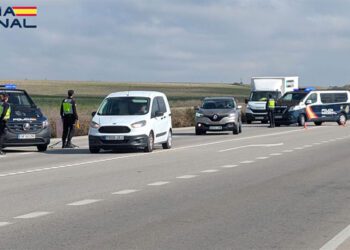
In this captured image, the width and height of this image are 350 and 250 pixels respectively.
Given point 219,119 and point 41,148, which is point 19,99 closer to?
point 41,148

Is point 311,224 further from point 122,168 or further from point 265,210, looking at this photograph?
point 122,168

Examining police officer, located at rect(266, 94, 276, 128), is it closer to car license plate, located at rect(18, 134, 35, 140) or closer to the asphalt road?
the asphalt road

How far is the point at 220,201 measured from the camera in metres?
14.0

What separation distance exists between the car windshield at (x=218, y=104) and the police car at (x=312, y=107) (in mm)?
10435

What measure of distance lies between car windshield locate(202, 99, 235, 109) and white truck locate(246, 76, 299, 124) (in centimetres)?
1349

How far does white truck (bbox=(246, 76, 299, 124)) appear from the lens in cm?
5404

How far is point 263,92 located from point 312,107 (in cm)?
525

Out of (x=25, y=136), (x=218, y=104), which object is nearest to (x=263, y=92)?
(x=218, y=104)

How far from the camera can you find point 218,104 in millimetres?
40000

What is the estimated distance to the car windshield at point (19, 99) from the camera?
2769cm

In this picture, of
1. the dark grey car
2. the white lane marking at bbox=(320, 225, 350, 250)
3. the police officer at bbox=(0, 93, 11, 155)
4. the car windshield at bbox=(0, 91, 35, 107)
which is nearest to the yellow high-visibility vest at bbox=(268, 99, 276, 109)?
the dark grey car

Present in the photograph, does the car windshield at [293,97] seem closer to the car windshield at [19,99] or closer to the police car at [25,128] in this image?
the car windshield at [19,99]

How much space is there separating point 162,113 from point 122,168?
23.1 feet

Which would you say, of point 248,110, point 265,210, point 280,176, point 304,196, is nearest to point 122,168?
point 280,176
